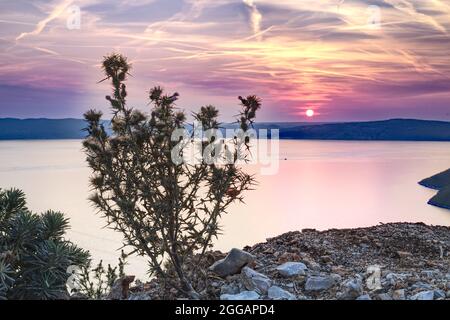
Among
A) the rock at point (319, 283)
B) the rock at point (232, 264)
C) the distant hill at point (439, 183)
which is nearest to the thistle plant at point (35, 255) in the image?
the rock at point (232, 264)

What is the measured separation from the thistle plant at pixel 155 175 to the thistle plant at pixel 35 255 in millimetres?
1195

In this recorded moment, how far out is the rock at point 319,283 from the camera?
659cm

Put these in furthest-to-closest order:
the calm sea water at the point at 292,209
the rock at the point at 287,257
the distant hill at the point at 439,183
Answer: the distant hill at the point at 439,183
the calm sea water at the point at 292,209
the rock at the point at 287,257

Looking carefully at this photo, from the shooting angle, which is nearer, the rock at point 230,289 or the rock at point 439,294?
the rock at point 439,294

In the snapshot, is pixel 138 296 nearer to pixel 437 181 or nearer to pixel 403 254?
pixel 403 254

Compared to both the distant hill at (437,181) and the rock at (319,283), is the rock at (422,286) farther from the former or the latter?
the distant hill at (437,181)

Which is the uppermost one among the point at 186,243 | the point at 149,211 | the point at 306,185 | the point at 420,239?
the point at 149,211

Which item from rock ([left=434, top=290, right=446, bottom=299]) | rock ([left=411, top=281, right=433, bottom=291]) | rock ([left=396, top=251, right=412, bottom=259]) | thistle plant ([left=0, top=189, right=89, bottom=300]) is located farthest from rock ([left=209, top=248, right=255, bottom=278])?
rock ([left=396, top=251, right=412, bottom=259])

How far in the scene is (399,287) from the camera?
6.35 metres

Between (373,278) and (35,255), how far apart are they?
4.31 m

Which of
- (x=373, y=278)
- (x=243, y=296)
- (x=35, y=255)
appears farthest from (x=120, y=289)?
(x=373, y=278)
